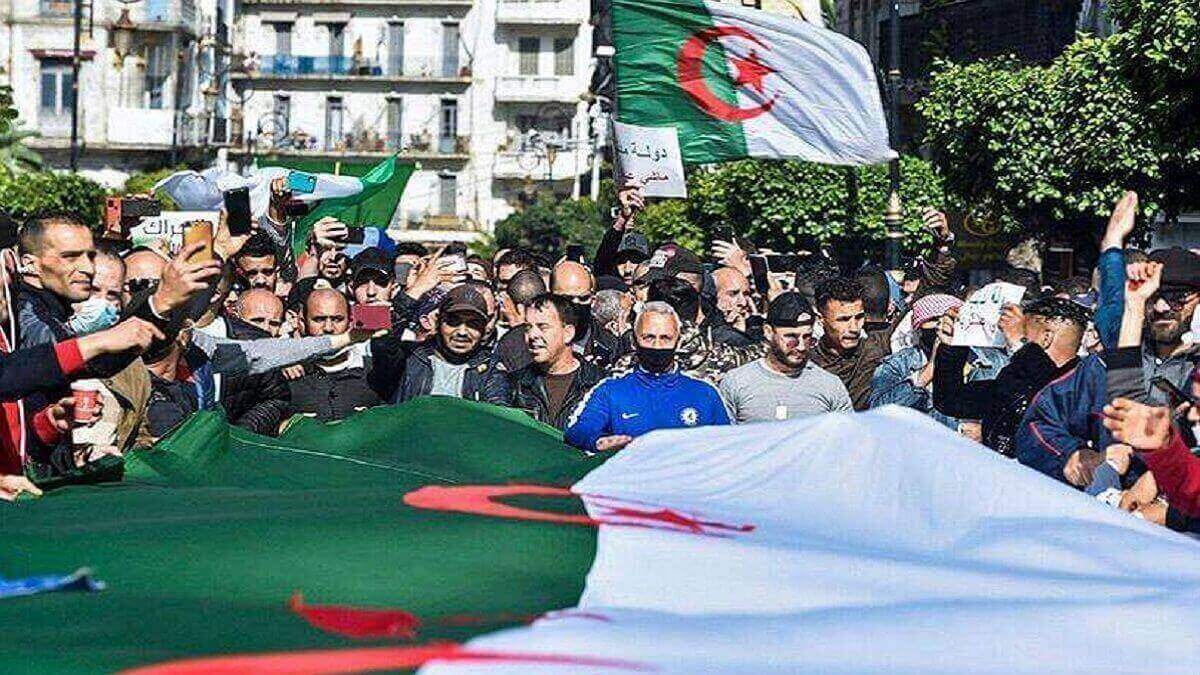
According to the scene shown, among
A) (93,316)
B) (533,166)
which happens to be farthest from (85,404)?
(533,166)

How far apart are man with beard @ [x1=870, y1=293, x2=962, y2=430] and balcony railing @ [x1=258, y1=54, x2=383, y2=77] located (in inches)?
2907

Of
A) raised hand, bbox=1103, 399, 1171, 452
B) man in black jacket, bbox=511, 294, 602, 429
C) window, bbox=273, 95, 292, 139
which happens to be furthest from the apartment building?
raised hand, bbox=1103, 399, 1171, 452

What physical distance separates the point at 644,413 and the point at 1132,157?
23.1 m

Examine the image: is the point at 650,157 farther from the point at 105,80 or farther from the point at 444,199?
the point at 444,199

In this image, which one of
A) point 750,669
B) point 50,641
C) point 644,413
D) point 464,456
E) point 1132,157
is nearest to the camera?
point 750,669

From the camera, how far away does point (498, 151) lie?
275 ft

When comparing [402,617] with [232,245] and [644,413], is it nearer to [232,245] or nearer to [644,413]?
[232,245]

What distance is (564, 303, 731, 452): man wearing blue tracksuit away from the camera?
921 cm

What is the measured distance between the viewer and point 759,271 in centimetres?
1692

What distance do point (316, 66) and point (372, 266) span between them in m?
72.2

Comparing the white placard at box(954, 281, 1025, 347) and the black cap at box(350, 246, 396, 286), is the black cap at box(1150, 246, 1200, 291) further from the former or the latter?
the black cap at box(350, 246, 396, 286)

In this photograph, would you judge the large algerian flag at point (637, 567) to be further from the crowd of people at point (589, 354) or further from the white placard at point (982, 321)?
the white placard at point (982, 321)

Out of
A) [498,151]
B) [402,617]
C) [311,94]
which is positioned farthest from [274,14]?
[402,617]

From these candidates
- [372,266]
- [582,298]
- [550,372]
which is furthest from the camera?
[372,266]
